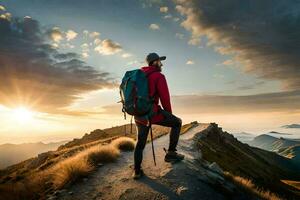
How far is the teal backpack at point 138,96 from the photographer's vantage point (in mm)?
8594

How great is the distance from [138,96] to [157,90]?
66 cm

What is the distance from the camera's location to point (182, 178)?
906 cm

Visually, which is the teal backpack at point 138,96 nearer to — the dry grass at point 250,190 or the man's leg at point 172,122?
the man's leg at point 172,122

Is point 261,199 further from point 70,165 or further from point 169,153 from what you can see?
point 70,165

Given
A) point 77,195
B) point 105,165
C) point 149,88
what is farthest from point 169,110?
point 105,165

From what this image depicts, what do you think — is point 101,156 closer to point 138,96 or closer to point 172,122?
point 172,122

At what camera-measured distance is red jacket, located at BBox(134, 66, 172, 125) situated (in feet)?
28.3

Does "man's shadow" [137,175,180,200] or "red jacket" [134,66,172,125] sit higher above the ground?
"red jacket" [134,66,172,125]

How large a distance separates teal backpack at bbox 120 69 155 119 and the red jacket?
0.54ft

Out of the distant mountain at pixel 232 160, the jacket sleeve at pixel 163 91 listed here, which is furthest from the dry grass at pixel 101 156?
the distant mountain at pixel 232 160

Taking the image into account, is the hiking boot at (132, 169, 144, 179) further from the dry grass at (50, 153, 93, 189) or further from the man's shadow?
the dry grass at (50, 153, 93, 189)

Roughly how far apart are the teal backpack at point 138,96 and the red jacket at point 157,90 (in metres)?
0.16

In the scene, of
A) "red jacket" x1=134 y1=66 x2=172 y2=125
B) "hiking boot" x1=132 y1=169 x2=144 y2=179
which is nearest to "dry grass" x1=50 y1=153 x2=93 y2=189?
"hiking boot" x1=132 y1=169 x2=144 y2=179

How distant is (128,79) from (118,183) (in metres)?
3.64
